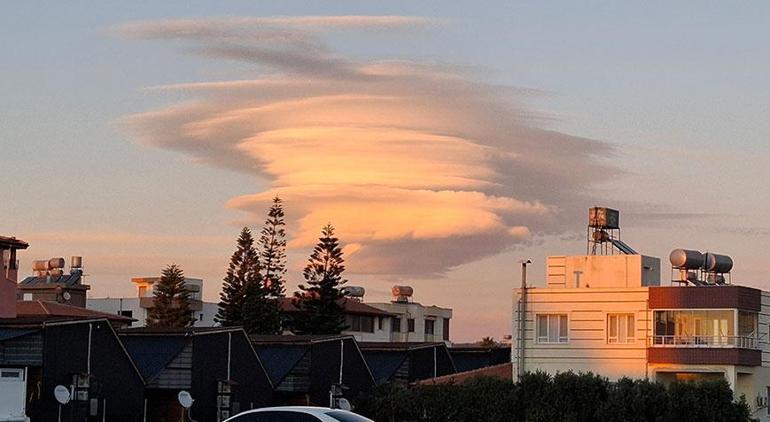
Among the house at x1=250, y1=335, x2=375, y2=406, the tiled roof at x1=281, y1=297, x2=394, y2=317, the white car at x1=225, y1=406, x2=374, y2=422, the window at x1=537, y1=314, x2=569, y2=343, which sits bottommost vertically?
the white car at x1=225, y1=406, x2=374, y2=422

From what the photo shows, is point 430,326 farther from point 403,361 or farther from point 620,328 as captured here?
point 620,328

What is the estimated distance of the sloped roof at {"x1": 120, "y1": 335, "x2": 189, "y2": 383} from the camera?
52938 millimetres

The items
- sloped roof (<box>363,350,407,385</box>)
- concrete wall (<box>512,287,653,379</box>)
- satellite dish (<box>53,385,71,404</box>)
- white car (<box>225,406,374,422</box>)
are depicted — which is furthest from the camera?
sloped roof (<box>363,350,407,385</box>)

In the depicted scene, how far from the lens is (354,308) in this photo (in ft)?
339

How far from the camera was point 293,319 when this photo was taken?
305 feet

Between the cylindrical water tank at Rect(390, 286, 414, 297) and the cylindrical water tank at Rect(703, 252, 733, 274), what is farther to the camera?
the cylindrical water tank at Rect(390, 286, 414, 297)

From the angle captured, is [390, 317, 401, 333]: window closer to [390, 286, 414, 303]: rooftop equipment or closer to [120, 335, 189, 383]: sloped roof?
[390, 286, 414, 303]: rooftop equipment

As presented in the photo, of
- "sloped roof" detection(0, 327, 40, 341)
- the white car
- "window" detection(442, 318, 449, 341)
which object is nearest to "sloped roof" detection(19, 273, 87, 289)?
"window" detection(442, 318, 449, 341)

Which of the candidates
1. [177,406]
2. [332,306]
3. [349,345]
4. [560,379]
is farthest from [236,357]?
[332,306]

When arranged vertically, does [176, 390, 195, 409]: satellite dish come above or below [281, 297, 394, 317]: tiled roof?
below

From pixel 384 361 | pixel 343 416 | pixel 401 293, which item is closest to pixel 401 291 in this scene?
pixel 401 293

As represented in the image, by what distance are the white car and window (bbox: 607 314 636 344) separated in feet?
117

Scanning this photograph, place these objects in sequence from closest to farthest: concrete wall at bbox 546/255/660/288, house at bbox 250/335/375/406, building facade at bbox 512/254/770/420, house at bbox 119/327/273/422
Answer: house at bbox 119/327/273/422
building facade at bbox 512/254/770/420
house at bbox 250/335/375/406
concrete wall at bbox 546/255/660/288

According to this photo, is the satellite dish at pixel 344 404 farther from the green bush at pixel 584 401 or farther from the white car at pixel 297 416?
the white car at pixel 297 416
